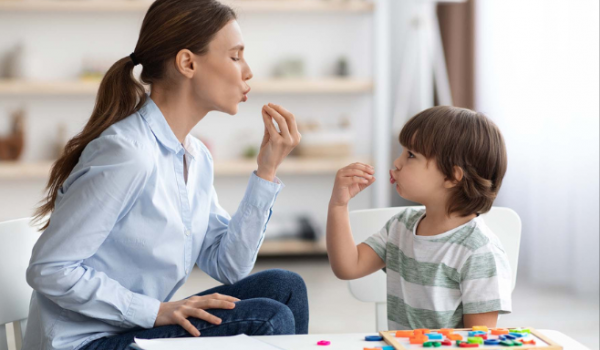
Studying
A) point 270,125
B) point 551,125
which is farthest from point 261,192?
point 551,125

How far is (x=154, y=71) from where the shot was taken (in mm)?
1414

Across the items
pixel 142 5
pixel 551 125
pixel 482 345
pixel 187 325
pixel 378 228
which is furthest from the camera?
pixel 142 5

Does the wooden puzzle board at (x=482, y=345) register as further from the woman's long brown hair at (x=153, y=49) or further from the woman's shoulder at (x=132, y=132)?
the woman's long brown hair at (x=153, y=49)

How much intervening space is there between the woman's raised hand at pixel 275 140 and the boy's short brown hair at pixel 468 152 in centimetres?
30

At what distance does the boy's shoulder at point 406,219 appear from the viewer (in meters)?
1.39

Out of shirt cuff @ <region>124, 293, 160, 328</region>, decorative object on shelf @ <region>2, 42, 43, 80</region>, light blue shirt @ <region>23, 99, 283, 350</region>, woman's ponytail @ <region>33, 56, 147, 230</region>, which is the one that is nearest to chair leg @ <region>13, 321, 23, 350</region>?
light blue shirt @ <region>23, 99, 283, 350</region>

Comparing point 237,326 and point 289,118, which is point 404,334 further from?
point 289,118

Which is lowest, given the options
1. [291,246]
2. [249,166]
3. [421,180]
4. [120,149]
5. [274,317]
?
[291,246]

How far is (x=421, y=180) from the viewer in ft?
4.38

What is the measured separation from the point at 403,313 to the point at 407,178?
0.29 meters

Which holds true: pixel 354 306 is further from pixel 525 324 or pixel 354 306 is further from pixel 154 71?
pixel 154 71

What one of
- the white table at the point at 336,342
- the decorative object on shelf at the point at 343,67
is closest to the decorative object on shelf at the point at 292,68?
the decorative object on shelf at the point at 343,67

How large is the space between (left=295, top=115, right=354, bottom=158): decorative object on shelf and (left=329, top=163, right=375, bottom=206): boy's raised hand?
2717 millimetres

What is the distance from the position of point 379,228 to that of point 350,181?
0.24 m
